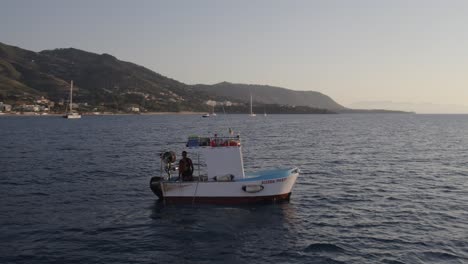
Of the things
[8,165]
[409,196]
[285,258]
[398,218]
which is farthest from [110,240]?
[8,165]

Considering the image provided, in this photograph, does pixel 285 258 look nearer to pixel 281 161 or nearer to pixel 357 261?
pixel 357 261

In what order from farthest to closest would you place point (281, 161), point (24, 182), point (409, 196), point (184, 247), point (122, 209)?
point (281, 161), point (24, 182), point (409, 196), point (122, 209), point (184, 247)

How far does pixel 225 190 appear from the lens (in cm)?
2341

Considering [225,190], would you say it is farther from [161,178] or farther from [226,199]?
[161,178]

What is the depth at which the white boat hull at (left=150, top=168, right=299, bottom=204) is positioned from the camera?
23344mm

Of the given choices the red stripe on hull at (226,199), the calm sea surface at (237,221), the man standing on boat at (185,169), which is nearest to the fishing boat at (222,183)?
the red stripe on hull at (226,199)

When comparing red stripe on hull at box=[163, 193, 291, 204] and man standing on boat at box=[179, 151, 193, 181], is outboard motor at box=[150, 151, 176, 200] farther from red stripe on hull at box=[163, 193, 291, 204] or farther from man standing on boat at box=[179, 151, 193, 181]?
man standing on boat at box=[179, 151, 193, 181]

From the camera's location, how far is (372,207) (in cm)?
2330

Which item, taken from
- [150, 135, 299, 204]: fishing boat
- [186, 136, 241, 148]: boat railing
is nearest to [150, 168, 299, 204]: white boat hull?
[150, 135, 299, 204]: fishing boat

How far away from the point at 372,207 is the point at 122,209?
14.5 m

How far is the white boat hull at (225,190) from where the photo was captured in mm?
23344

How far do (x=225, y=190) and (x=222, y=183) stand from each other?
47 cm

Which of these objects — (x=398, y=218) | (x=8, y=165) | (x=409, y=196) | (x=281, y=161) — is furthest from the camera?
(x=281, y=161)

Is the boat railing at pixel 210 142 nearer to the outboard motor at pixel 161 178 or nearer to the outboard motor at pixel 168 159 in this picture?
the outboard motor at pixel 168 159
